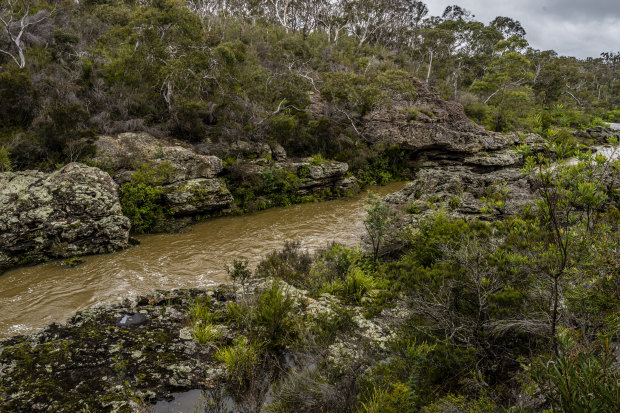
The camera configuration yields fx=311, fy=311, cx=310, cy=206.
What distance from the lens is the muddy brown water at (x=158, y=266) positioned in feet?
21.9

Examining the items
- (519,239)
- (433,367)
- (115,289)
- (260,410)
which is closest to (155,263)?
(115,289)

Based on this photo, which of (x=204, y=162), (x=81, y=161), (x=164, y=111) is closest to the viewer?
(x=81, y=161)

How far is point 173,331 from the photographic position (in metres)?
4.41

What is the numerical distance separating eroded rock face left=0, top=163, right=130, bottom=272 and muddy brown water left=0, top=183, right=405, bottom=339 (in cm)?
43

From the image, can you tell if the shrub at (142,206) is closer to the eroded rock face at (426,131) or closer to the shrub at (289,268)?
the shrub at (289,268)

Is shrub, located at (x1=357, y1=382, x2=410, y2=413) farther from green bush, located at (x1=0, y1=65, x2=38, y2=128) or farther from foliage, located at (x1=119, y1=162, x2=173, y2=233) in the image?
green bush, located at (x1=0, y1=65, x2=38, y2=128)

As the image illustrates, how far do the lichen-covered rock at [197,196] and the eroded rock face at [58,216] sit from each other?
2.02m

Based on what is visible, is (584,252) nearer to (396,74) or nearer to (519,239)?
(519,239)

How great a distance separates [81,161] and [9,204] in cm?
326

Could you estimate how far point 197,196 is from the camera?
1207 cm

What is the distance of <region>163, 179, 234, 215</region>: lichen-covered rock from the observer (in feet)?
38.3

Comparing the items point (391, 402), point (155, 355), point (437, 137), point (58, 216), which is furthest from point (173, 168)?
point (437, 137)

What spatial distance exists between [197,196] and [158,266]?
403 cm

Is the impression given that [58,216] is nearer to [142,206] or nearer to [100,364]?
[142,206]
